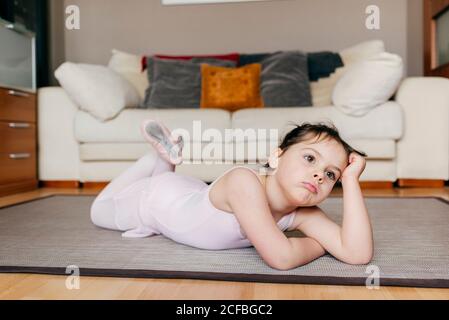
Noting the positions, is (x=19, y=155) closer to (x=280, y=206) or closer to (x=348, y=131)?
(x=348, y=131)

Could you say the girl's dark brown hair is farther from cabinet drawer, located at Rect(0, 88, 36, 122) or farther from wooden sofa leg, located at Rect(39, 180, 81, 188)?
wooden sofa leg, located at Rect(39, 180, 81, 188)

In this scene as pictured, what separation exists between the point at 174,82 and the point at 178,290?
97.6 inches

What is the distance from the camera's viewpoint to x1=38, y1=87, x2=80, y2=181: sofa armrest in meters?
2.97

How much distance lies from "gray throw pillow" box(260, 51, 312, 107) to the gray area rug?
1.45 metres

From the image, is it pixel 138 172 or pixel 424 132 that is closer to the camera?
pixel 138 172

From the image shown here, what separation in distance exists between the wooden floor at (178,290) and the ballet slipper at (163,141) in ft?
1.92

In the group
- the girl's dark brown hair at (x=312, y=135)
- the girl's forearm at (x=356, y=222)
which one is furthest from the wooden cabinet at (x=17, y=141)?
the girl's forearm at (x=356, y=222)

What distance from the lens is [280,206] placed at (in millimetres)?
1154

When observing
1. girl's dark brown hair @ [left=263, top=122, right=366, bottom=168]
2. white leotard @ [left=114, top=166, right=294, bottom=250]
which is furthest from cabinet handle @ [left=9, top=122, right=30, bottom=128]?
girl's dark brown hair @ [left=263, top=122, right=366, bottom=168]

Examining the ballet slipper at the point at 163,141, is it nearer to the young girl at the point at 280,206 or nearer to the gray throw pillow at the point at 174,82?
the young girl at the point at 280,206

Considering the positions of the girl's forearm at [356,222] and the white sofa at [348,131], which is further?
the white sofa at [348,131]

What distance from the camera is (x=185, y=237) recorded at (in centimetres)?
131

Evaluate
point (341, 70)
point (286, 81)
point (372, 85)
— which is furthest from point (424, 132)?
point (286, 81)

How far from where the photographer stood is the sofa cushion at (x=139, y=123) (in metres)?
2.73
